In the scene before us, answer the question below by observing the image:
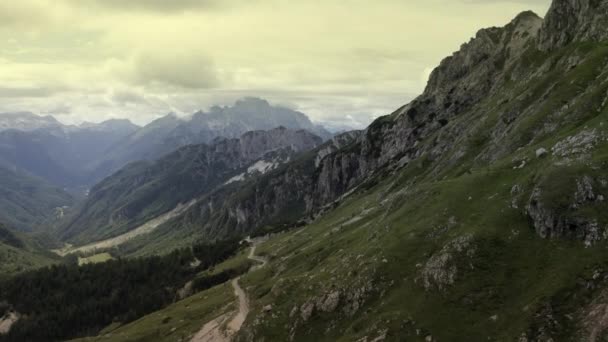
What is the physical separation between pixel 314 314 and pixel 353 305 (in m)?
8.75

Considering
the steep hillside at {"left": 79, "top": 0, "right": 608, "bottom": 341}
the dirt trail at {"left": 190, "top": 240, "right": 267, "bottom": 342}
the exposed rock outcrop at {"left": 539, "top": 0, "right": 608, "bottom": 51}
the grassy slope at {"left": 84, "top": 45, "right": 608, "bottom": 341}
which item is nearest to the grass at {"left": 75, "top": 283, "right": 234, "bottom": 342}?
the steep hillside at {"left": 79, "top": 0, "right": 608, "bottom": 341}

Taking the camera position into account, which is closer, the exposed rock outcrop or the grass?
the grass

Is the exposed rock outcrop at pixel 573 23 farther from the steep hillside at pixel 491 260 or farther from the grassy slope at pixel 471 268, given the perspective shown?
the grassy slope at pixel 471 268

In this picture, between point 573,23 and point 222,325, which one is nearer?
point 222,325

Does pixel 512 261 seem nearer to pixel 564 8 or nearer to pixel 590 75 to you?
pixel 590 75

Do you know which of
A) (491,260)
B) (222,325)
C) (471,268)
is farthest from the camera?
(222,325)

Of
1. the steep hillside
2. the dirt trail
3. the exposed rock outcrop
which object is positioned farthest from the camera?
the exposed rock outcrop

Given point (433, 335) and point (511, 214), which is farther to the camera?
point (511, 214)

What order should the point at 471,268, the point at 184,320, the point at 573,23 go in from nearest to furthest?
the point at 471,268 < the point at 184,320 < the point at 573,23

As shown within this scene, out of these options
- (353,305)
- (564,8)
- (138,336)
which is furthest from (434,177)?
(138,336)

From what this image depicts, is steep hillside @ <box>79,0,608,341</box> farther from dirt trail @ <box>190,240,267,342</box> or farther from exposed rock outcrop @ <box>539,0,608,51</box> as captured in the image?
exposed rock outcrop @ <box>539,0,608,51</box>

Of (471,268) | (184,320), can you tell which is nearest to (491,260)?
(471,268)

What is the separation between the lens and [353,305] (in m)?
77.2

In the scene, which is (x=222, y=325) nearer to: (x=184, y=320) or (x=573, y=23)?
(x=184, y=320)
